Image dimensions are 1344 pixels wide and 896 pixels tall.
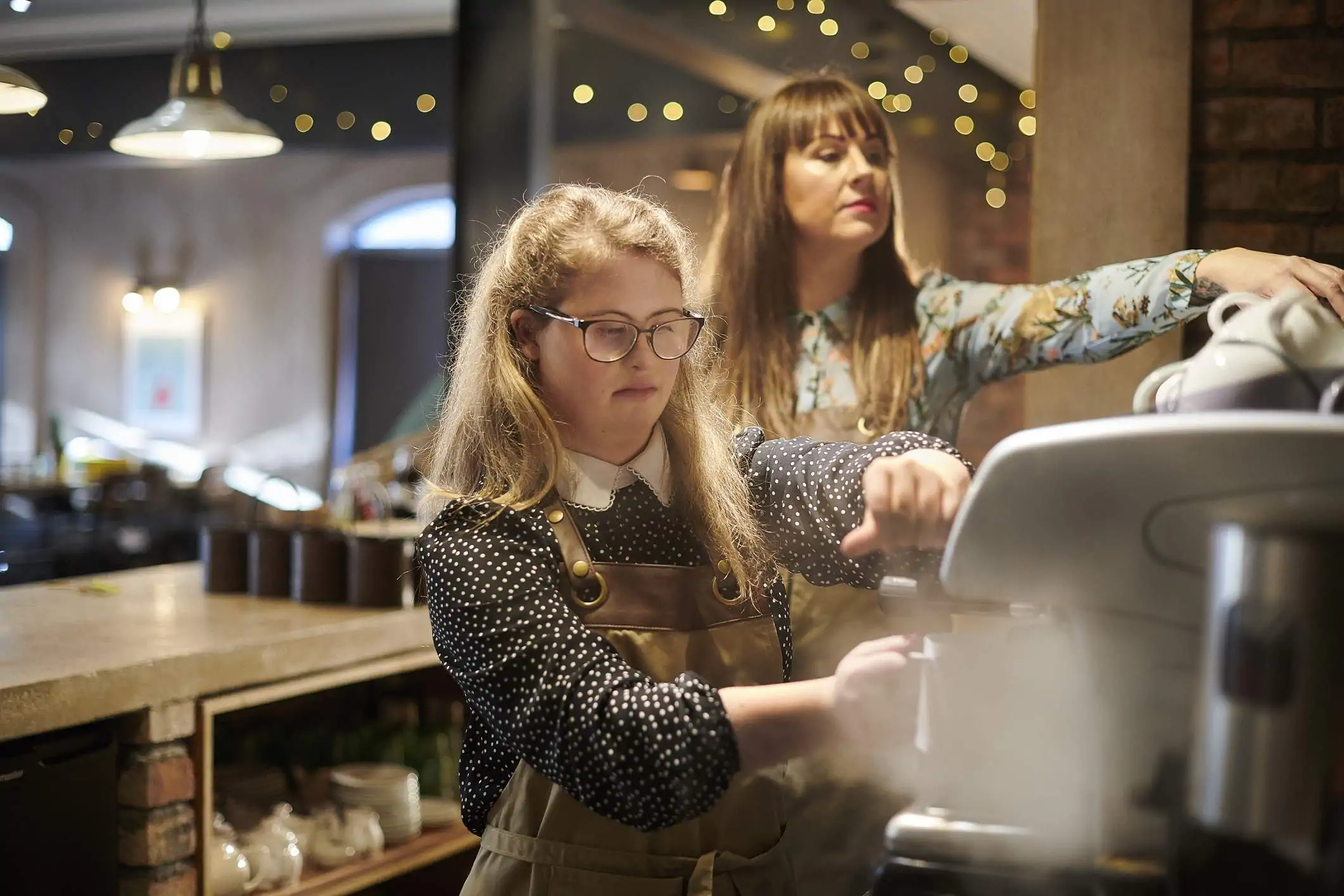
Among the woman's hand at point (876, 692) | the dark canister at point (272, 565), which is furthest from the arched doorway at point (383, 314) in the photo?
the woman's hand at point (876, 692)

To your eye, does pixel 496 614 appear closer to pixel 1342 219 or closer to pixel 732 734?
pixel 732 734

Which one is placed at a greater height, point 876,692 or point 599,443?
point 599,443

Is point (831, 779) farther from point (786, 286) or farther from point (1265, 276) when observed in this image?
point (1265, 276)

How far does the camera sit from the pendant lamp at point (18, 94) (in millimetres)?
2414

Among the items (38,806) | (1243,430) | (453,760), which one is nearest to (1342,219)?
(1243,430)

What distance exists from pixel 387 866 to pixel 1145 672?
193 centimetres

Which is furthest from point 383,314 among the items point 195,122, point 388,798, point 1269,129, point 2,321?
point 1269,129

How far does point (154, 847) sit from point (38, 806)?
0.22m

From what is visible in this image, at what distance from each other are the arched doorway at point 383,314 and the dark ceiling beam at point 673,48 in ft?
19.5

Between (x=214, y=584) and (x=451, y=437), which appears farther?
(x=214, y=584)

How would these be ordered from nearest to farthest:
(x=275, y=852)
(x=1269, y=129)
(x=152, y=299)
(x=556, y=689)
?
(x=556, y=689) → (x=1269, y=129) → (x=275, y=852) → (x=152, y=299)

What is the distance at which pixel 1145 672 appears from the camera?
2.82 feet

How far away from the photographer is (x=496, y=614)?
1112mm

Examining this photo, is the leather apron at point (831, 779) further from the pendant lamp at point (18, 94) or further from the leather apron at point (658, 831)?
the pendant lamp at point (18, 94)
